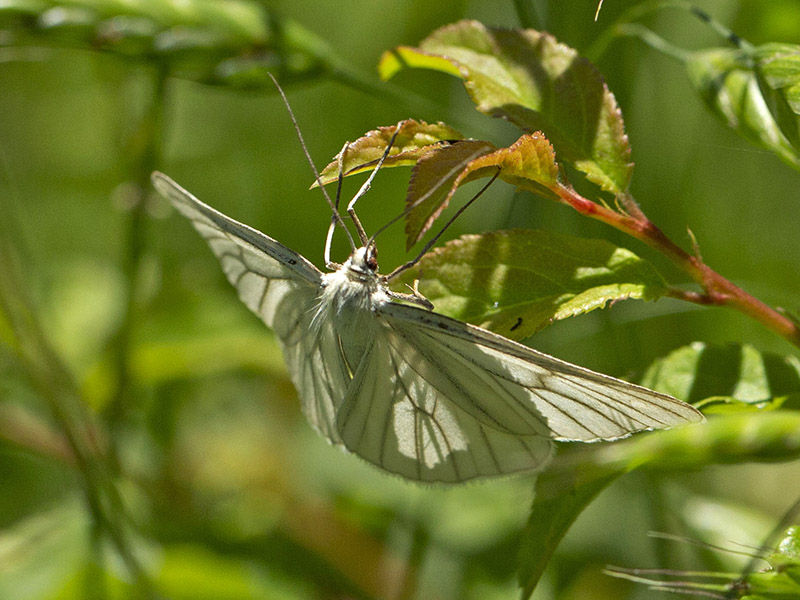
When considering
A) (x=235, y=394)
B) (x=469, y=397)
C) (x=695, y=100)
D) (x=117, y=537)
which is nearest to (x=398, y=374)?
(x=469, y=397)

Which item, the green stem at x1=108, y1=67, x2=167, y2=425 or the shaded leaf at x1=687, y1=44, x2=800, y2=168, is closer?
the shaded leaf at x1=687, y1=44, x2=800, y2=168

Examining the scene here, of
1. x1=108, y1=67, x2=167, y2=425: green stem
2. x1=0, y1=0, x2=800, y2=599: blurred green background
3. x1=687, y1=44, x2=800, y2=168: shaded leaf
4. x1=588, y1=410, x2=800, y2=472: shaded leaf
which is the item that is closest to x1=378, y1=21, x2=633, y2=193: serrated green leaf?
x1=687, y1=44, x2=800, y2=168: shaded leaf

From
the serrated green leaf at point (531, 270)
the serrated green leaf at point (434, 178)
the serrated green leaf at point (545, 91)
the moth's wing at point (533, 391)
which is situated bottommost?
the moth's wing at point (533, 391)

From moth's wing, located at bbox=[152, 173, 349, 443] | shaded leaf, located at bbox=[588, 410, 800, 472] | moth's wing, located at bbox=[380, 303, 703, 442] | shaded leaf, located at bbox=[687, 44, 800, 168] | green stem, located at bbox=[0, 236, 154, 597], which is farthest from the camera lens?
green stem, located at bbox=[0, 236, 154, 597]

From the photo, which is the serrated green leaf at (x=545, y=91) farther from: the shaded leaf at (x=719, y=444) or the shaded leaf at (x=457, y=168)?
the shaded leaf at (x=719, y=444)

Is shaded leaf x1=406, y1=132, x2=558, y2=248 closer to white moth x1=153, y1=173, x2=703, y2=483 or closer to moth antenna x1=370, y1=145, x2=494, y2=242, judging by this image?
moth antenna x1=370, y1=145, x2=494, y2=242

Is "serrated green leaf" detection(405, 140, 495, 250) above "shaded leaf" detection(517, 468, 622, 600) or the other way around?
above

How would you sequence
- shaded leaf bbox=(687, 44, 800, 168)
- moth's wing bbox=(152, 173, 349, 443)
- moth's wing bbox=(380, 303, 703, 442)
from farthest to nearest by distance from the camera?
1. moth's wing bbox=(152, 173, 349, 443)
2. shaded leaf bbox=(687, 44, 800, 168)
3. moth's wing bbox=(380, 303, 703, 442)

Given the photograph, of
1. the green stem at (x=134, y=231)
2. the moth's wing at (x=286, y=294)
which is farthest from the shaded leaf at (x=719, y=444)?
the green stem at (x=134, y=231)
